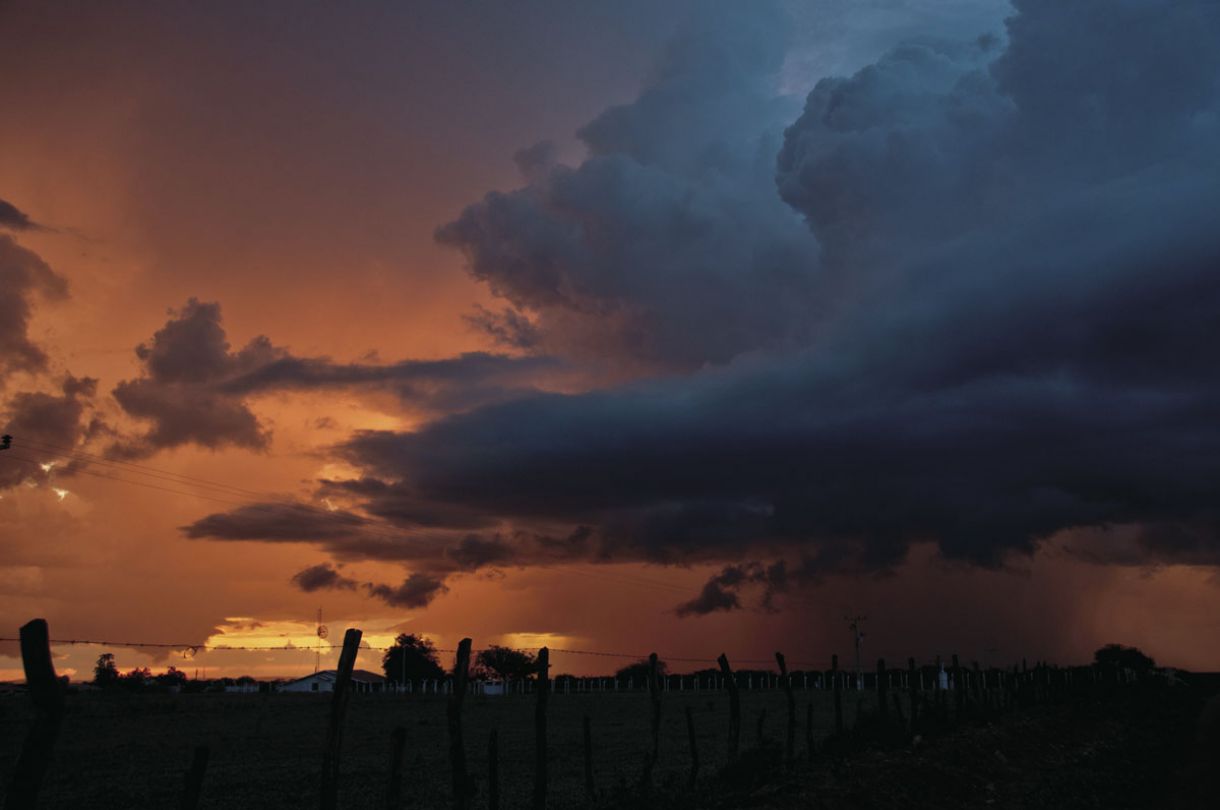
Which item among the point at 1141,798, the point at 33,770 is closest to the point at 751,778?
the point at 1141,798

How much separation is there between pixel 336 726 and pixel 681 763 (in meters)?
21.6

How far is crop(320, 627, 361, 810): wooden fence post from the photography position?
47.7ft

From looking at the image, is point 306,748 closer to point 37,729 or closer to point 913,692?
point 913,692

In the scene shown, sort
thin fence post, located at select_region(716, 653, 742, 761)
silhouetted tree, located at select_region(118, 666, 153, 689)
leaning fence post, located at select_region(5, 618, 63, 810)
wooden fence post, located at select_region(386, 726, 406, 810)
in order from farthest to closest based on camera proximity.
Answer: silhouetted tree, located at select_region(118, 666, 153, 689) < thin fence post, located at select_region(716, 653, 742, 761) < wooden fence post, located at select_region(386, 726, 406, 810) < leaning fence post, located at select_region(5, 618, 63, 810)

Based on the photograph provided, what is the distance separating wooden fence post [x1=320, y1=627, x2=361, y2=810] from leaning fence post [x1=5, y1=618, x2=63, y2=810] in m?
4.49

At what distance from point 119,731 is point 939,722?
1658 inches

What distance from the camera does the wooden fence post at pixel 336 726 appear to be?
14548 mm

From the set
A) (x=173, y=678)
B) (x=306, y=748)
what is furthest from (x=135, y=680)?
(x=306, y=748)

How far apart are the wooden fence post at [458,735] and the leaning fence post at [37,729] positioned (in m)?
7.65

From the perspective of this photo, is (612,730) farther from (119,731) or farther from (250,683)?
(250,683)

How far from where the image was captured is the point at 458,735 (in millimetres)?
17578

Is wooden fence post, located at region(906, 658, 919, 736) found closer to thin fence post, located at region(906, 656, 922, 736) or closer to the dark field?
thin fence post, located at region(906, 656, 922, 736)

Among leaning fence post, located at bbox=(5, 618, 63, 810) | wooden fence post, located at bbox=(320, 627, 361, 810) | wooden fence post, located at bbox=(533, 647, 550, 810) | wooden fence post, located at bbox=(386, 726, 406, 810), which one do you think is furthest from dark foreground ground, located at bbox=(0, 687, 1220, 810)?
leaning fence post, located at bbox=(5, 618, 63, 810)

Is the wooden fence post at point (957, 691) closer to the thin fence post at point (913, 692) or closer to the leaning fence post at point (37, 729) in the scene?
the thin fence post at point (913, 692)
